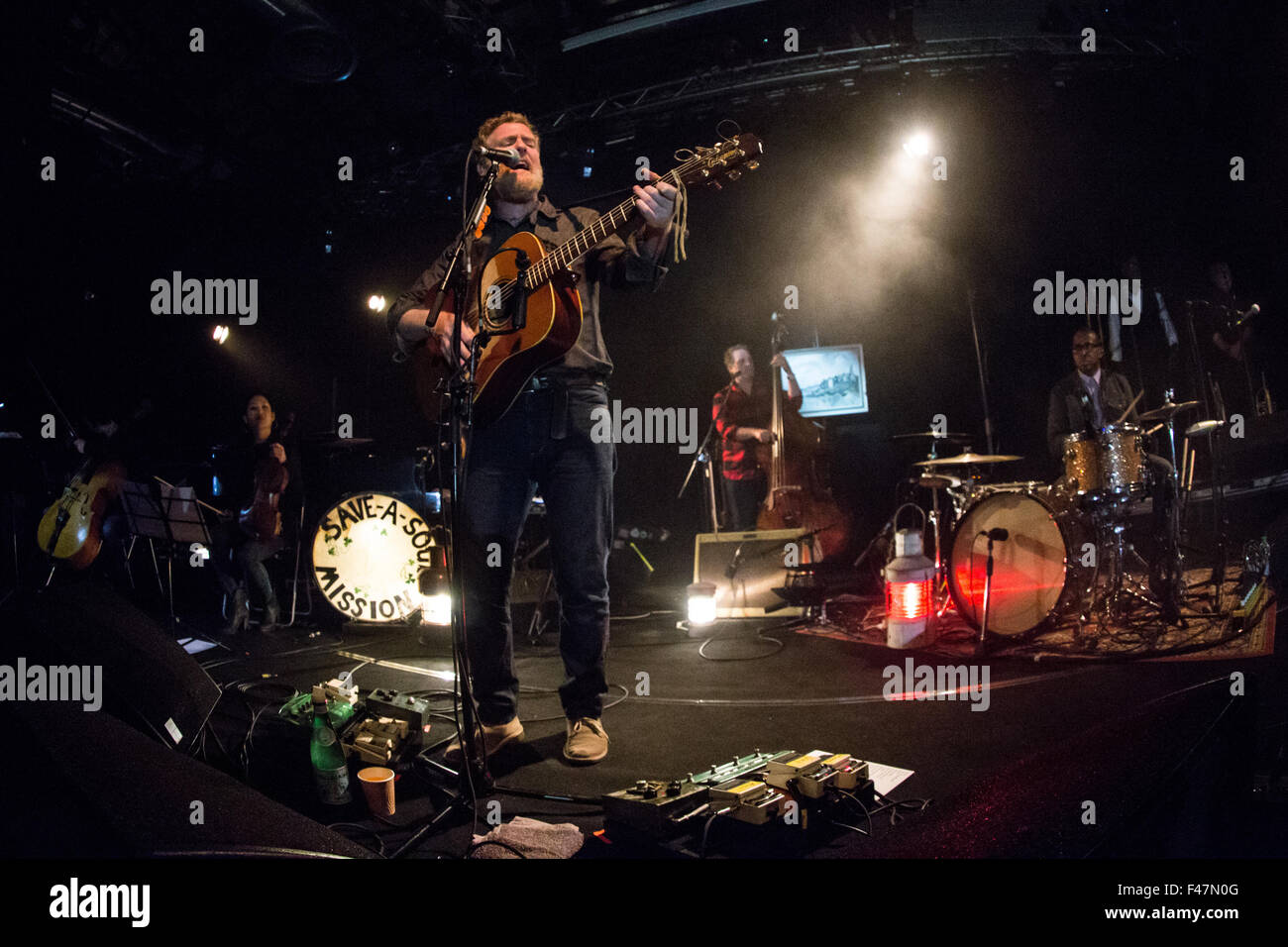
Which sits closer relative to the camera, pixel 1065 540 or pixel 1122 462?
pixel 1065 540

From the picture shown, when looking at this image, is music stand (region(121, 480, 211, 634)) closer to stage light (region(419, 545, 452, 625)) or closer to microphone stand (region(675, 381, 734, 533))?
stage light (region(419, 545, 452, 625))

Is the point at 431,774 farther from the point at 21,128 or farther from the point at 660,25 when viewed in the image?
the point at 660,25

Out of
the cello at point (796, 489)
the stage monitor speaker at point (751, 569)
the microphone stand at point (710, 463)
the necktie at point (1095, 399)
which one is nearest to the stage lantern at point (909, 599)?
the stage monitor speaker at point (751, 569)

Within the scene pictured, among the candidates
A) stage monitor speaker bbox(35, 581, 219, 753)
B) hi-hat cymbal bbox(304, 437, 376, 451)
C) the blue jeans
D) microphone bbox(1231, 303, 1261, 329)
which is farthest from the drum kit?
hi-hat cymbal bbox(304, 437, 376, 451)

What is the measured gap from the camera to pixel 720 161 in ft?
8.48

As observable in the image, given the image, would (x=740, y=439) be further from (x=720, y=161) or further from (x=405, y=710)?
(x=405, y=710)

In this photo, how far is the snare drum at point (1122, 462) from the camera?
184 inches

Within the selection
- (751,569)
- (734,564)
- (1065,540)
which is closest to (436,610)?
(734,564)

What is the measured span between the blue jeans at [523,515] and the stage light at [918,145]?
21.0ft

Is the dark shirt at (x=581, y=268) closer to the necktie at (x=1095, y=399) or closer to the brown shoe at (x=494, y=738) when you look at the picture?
the brown shoe at (x=494, y=738)

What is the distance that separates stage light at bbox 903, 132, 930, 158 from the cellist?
6711 millimetres

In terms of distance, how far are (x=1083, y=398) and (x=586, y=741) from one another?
499cm
